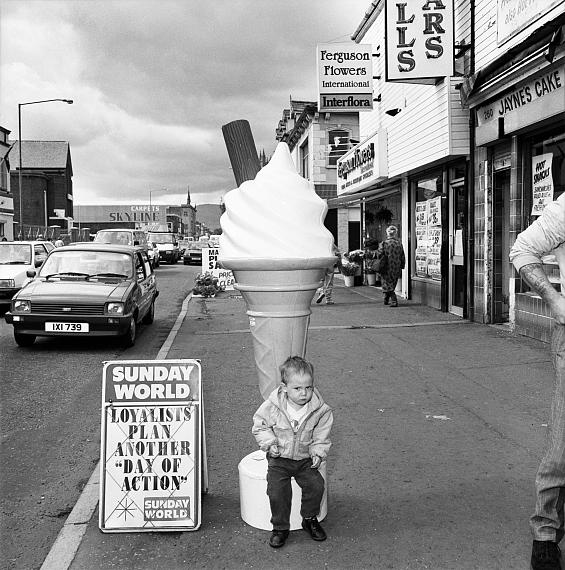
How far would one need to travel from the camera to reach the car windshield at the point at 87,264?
1158cm

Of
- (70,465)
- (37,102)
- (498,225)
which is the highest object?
(37,102)

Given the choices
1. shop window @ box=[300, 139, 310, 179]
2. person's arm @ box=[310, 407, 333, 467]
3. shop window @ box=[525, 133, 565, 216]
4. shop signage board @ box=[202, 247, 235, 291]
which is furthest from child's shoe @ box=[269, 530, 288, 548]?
shop window @ box=[300, 139, 310, 179]

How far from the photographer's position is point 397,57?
12.5 meters

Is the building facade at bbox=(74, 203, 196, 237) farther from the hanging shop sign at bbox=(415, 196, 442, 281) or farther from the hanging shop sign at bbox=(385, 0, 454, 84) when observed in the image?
the hanging shop sign at bbox=(385, 0, 454, 84)

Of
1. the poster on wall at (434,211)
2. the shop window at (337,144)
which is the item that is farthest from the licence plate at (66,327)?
the shop window at (337,144)

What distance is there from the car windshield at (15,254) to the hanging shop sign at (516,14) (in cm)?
1205

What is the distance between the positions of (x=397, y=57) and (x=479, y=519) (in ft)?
32.9

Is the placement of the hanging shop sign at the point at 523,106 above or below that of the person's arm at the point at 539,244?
above

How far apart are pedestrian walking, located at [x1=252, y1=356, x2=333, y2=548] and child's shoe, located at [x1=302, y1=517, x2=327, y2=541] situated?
139 mm

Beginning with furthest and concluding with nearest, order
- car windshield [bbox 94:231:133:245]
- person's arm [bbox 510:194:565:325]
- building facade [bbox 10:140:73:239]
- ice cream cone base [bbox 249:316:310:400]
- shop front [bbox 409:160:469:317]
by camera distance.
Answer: building facade [bbox 10:140:73:239] → car windshield [bbox 94:231:133:245] → shop front [bbox 409:160:469:317] → ice cream cone base [bbox 249:316:310:400] → person's arm [bbox 510:194:565:325]

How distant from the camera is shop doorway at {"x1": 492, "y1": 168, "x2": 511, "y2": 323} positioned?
11922mm

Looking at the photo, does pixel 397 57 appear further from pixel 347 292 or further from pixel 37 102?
pixel 37 102

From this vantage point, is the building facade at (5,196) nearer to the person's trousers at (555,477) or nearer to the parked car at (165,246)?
the parked car at (165,246)

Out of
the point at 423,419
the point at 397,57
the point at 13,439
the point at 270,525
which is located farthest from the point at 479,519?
the point at 397,57
